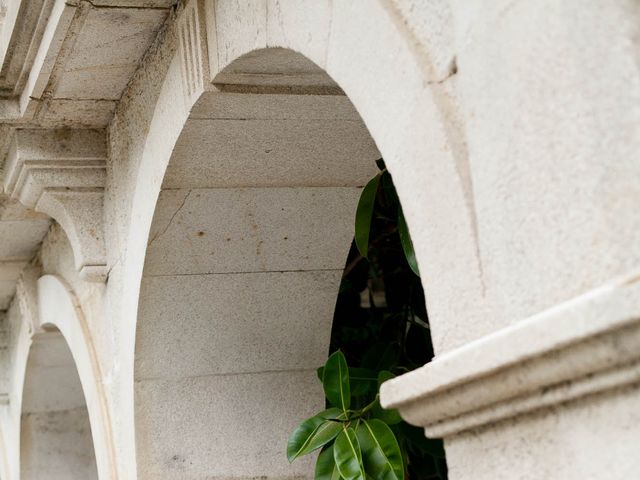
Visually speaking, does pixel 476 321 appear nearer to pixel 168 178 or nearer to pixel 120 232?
pixel 168 178

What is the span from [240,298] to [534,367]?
2.31 metres

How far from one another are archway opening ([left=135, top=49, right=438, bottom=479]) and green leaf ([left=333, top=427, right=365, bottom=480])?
791 mm

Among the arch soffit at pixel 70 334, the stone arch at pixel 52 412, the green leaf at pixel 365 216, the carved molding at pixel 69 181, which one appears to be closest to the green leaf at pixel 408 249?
the green leaf at pixel 365 216

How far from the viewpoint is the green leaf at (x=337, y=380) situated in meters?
2.83

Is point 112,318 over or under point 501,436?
over

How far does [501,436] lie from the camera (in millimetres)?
1269

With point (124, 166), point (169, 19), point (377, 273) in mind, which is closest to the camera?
point (169, 19)

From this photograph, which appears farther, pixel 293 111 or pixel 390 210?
pixel 390 210

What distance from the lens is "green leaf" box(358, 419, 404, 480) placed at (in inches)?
95.9

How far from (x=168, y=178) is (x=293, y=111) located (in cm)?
49

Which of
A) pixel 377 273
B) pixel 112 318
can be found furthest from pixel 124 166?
pixel 377 273

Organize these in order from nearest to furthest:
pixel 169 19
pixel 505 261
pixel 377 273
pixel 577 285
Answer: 1. pixel 577 285
2. pixel 505 261
3. pixel 169 19
4. pixel 377 273

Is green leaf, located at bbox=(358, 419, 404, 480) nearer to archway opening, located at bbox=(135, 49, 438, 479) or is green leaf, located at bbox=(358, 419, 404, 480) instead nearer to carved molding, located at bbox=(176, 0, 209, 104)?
archway opening, located at bbox=(135, 49, 438, 479)

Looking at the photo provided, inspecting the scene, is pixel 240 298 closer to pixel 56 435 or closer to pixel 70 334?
pixel 70 334
